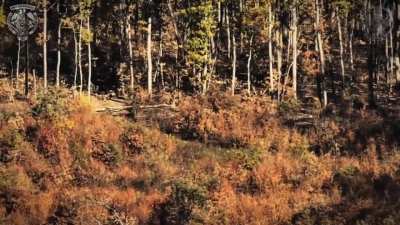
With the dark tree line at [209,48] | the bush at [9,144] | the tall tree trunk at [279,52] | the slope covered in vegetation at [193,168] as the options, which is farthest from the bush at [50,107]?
the tall tree trunk at [279,52]

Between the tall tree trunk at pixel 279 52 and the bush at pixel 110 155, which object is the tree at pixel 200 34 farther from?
the bush at pixel 110 155

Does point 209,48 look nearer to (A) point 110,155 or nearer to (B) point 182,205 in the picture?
(A) point 110,155

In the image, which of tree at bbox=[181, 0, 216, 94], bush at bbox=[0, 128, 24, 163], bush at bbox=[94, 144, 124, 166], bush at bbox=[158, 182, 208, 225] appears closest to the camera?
bush at bbox=[158, 182, 208, 225]

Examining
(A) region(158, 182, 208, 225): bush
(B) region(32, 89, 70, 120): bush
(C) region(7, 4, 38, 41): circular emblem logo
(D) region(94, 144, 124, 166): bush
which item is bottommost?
(A) region(158, 182, 208, 225): bush

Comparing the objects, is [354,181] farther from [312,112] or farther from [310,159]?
[312,112]

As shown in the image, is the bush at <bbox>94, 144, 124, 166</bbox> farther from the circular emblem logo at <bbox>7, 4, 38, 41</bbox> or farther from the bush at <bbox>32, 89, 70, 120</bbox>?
the circular emblem logo at <bbox>7, 4, 38, 41</bbox>

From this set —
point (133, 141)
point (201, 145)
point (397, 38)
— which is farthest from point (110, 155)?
point (397, 38)

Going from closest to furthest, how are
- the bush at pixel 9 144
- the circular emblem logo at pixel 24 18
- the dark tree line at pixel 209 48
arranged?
the bush at pixel 9 144 → the circular emblem logo at pixel 24 18 → the dark tree line at pixel 209 48

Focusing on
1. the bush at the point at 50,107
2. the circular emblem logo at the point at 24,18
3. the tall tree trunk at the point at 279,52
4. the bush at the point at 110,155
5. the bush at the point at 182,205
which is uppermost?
the circular emblem logo at the point at 24,18

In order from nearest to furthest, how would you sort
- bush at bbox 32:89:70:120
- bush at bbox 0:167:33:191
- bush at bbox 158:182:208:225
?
1. bush at bbox 158:182:208:225
2. bush at bbox 0:167:33:191
3. bush at bbox 32:89:70:120

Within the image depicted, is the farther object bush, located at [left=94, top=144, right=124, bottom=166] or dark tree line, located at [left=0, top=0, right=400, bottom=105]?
dark tree line, located at [left=0, top=0, right=400, bottom=105]

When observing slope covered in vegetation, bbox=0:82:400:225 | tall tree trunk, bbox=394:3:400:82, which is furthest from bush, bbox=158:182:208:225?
tall tree trunk, bbox=394:3:400:82

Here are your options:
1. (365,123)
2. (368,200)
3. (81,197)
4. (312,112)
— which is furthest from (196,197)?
(312,112)

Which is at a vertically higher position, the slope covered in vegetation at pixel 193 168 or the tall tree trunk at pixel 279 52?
the tall tree trunk at pixel 279 52
